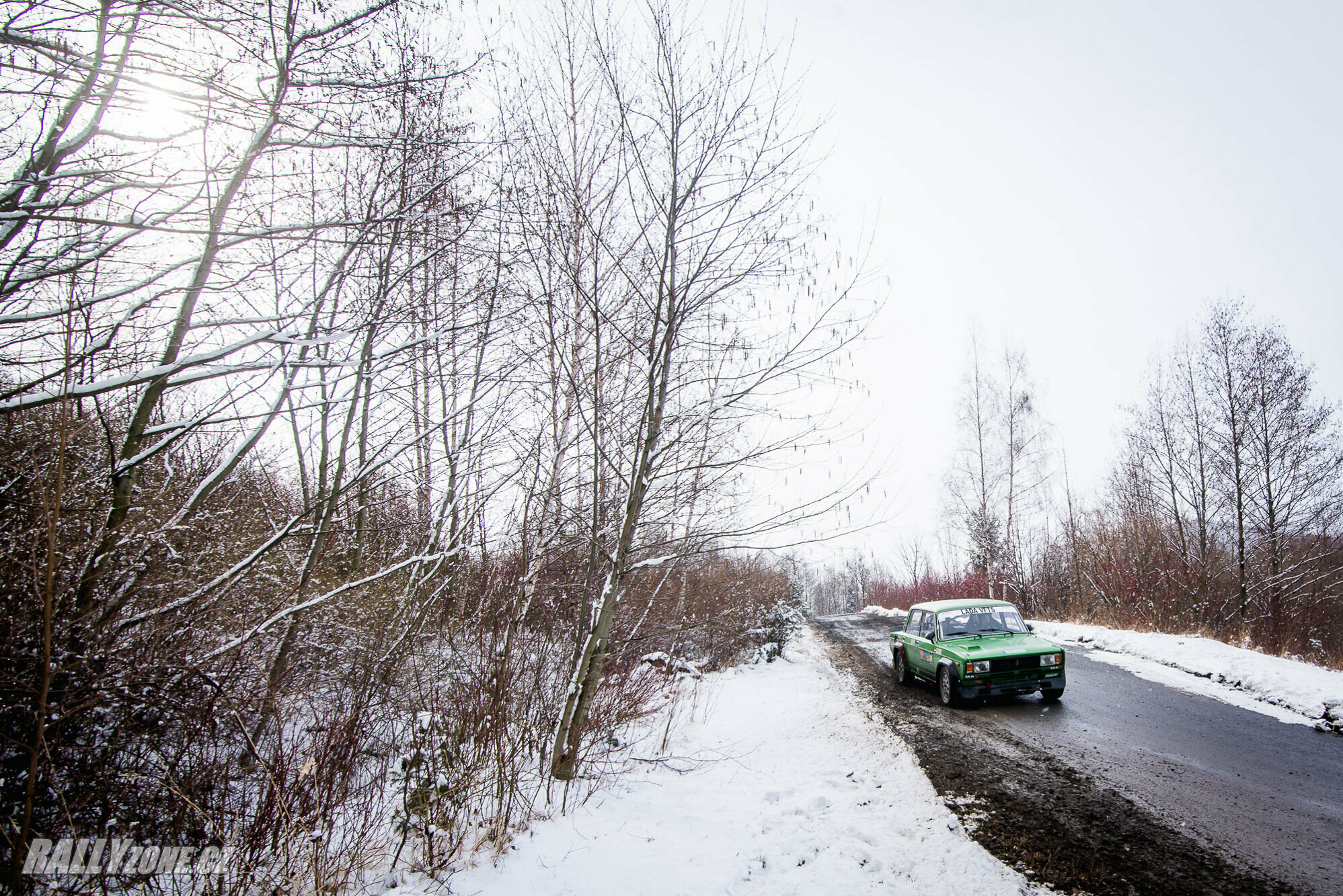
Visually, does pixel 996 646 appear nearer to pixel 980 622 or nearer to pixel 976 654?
A: pixel 976 654

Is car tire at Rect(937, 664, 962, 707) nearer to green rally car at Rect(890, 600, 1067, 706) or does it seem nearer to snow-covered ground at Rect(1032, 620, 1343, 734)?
green rally car at Rect(890, 600, 1067, 706)

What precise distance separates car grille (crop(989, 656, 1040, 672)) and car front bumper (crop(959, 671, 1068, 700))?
14cm

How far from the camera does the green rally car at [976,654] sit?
7.64 m

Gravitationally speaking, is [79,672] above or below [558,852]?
above

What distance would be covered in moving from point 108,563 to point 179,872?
5.04 feet

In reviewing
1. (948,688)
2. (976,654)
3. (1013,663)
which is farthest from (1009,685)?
(948,688)

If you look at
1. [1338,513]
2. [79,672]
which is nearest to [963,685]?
[79,672]

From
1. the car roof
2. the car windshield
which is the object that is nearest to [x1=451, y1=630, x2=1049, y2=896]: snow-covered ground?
the car windshield

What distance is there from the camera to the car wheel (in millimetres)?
9828

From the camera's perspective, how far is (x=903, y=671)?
32.7ft

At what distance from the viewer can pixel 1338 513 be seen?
49.2ft

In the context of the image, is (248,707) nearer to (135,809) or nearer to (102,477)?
(135,809)

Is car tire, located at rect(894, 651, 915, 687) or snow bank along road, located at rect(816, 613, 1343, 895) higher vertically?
snow bank along road, located at rect(816, 613, 1343, 895)

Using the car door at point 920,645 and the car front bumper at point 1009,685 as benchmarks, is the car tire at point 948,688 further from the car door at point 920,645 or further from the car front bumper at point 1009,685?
the car door at point 920,645
